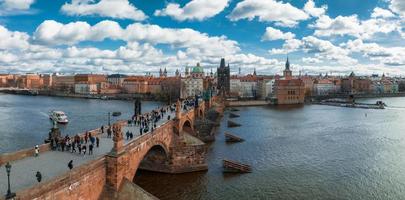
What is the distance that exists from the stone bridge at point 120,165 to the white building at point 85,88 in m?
154

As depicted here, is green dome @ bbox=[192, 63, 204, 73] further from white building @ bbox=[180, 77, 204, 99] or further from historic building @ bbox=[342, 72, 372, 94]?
historic building @ bbox=[342, 72, 372, 94]

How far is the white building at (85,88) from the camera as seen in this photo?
596 ft

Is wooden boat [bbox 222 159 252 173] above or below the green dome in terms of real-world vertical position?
below

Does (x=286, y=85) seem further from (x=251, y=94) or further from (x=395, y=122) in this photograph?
(x=395, y=122)

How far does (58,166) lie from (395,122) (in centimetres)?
6776

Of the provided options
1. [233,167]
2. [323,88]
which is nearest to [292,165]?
[233,167]

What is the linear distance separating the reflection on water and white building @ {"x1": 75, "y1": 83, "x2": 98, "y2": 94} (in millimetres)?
136565

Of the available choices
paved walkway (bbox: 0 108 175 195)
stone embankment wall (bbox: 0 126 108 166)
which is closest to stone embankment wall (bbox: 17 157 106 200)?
paved walkway (bbox: 0 108 175 195)

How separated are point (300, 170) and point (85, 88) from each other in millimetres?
163733

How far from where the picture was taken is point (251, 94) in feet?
538

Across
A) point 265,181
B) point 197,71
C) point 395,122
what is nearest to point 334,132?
point 395,122

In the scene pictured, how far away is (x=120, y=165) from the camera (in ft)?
63.2

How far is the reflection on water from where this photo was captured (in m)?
27.1

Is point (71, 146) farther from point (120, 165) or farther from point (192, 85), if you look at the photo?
point (192, 85)
